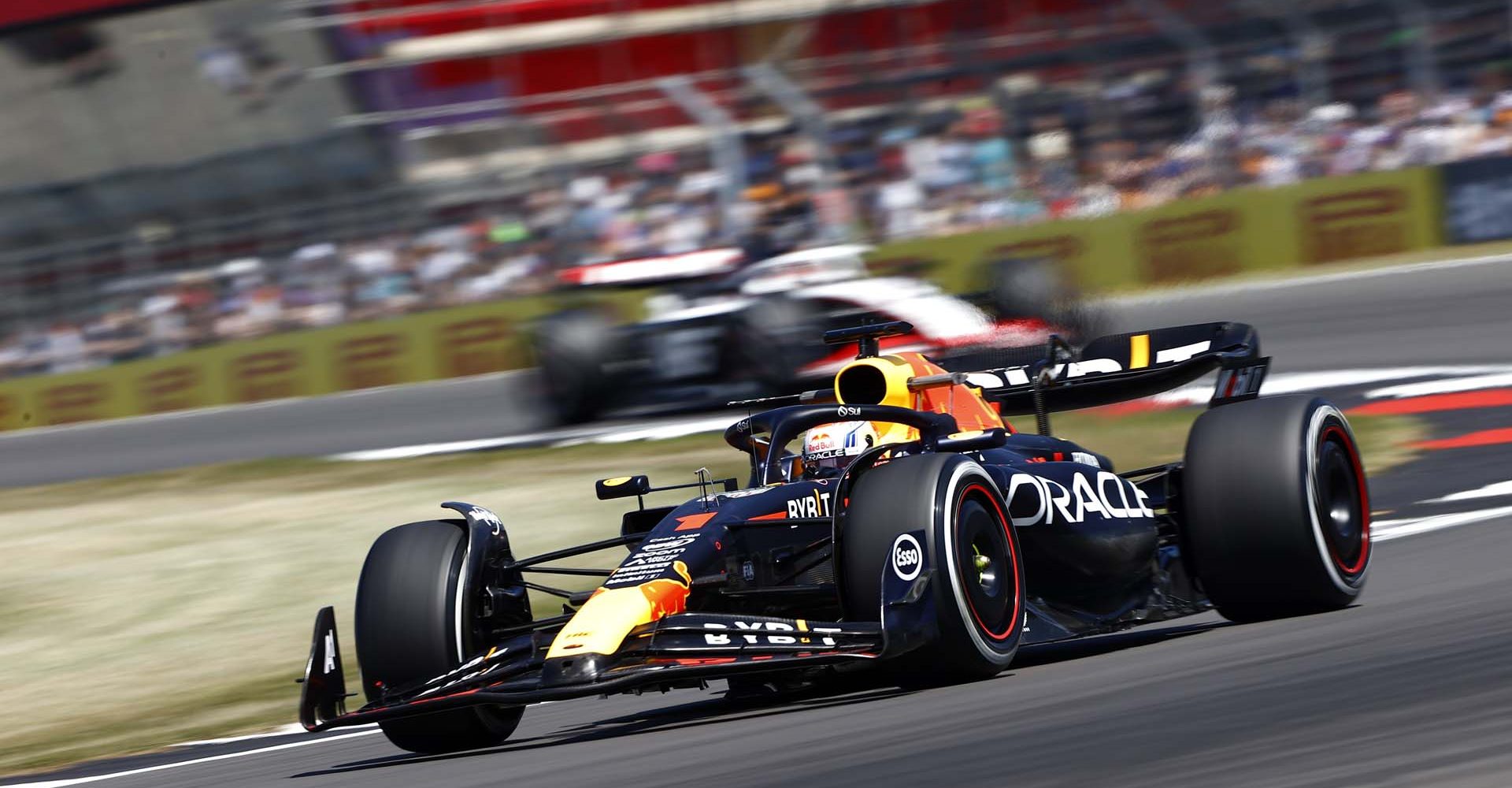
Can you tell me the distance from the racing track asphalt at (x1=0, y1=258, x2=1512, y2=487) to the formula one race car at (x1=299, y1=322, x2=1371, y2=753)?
9.87 metres

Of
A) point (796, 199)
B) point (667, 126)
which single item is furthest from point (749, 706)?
point (667, 126)

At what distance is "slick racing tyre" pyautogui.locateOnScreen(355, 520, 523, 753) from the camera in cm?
619

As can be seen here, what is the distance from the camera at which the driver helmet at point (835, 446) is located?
6730 millimetres

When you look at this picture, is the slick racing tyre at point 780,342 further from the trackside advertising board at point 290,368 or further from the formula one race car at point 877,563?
the formula one race car at point 877,563

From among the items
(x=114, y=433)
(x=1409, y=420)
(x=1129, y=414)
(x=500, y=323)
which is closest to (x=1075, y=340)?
(x=1129, y=414)

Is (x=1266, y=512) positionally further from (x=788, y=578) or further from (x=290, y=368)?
(x=290, y=368)

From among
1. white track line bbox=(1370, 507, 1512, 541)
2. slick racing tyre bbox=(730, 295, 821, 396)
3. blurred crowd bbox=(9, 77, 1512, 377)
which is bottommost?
white track line bbox=(1370, 507, 1512, 541)

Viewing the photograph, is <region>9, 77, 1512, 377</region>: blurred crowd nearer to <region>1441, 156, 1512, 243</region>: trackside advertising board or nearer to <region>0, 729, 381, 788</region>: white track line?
<region>1441, 156, 1512, 243</region>: trackside advertising board

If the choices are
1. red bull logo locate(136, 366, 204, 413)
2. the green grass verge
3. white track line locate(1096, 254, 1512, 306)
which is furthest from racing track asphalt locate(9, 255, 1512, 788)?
red bull logo locate(136, 366, 204, 413)

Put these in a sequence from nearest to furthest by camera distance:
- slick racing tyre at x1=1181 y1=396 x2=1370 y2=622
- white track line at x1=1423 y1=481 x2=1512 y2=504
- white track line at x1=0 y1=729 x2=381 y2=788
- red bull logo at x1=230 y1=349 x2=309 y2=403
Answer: slick racing tyre at x1=1181 y1=396 x2=1370 y2=622 < white track line at x1=0 y1=729 x2=381 y2=788 < white track line at x1=1423 y1=481 x2=1512 y2=504 < red bull logo at x1=230 y1=349 x2=309 y2=403

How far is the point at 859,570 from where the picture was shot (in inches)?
226

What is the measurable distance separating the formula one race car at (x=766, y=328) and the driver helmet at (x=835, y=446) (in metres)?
8.32

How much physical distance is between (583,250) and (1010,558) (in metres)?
18.0

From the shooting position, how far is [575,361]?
17.6 meters
